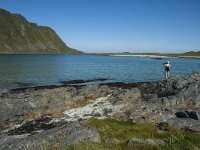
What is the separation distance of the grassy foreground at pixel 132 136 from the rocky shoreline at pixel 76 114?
83cm

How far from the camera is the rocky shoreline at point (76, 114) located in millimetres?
13602

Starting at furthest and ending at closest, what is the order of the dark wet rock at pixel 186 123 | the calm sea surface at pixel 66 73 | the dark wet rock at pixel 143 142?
the calm sea surface at pixel 66 73 → the dark wet rock at pixel 186 123 → the dark wet rock at pixel 143 142

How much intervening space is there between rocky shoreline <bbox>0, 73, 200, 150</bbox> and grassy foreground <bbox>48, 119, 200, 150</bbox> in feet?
2.73

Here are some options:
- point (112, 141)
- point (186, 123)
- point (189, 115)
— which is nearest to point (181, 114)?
point (189, 115)

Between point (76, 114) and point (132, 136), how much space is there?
8.80m

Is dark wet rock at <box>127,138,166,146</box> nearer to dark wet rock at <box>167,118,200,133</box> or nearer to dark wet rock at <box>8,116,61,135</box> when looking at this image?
dark wet rock at <box>167,118,200,133</box>

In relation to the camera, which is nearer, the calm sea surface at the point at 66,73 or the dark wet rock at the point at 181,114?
the dark wet rock at the point at 181,114

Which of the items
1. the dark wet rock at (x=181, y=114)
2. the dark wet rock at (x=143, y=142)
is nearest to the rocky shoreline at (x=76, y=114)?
the dark wet rock at (x=181, y=114)

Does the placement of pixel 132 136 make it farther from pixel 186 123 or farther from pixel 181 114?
pixel 181 114

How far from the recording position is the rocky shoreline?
1360 cm

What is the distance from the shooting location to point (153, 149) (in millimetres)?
11180

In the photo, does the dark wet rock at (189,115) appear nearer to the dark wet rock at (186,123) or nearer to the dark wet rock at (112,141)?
the dark wet rock at (186,123)

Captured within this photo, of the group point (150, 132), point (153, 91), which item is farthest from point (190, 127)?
point (153, 91)

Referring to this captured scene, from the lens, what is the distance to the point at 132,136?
45.4 feet
